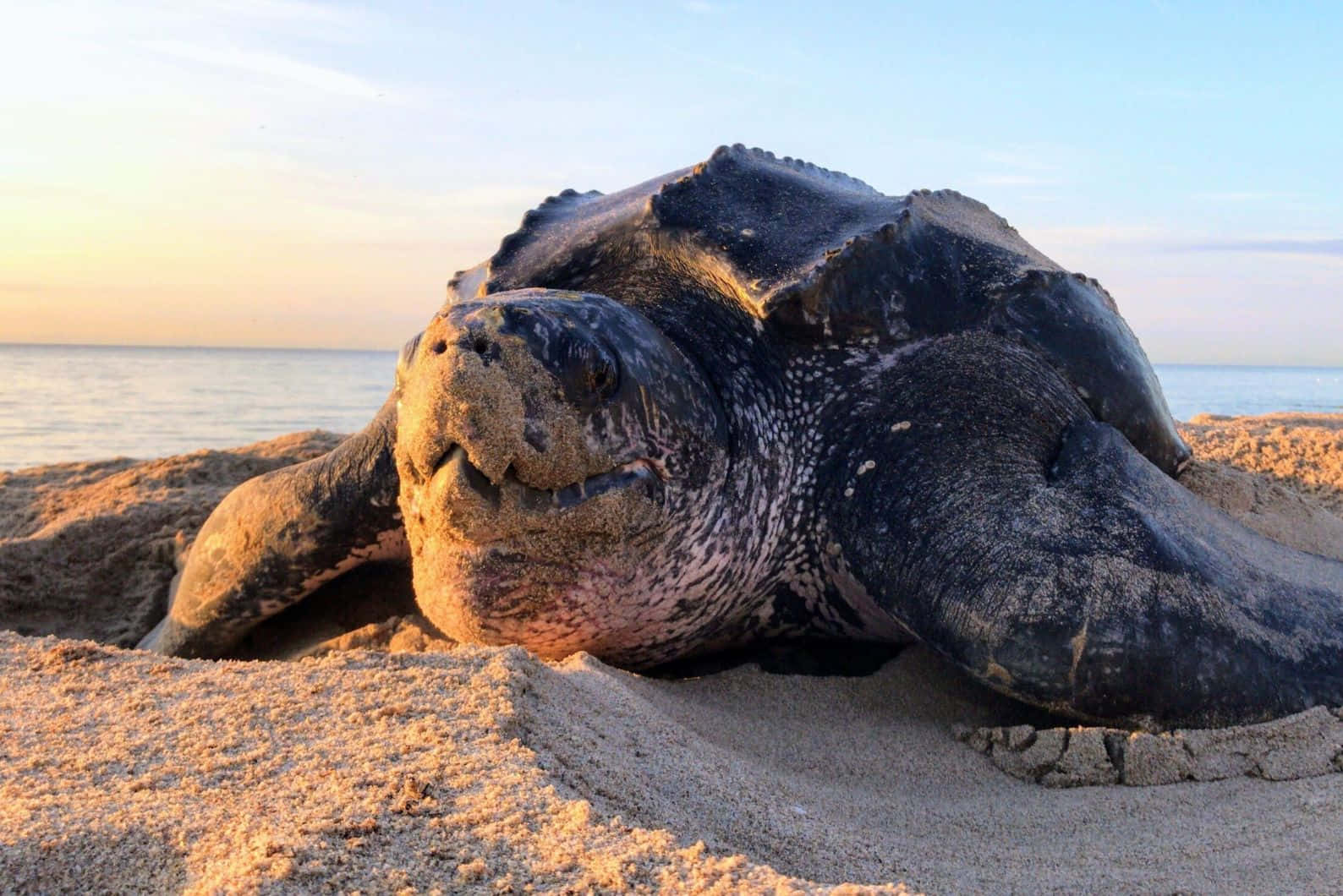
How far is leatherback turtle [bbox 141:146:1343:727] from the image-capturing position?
2.05 meters

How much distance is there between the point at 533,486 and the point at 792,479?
0.81m

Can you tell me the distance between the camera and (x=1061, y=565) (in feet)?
7.16

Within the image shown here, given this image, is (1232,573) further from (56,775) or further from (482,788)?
(56,775)

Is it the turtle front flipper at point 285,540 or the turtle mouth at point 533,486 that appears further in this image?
the turtle front flipper at point 285,540

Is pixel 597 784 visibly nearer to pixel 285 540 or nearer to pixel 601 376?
pixel 601 376

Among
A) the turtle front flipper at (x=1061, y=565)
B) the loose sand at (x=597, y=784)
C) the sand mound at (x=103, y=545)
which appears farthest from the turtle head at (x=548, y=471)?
the sand mound at (x=103, y=545)

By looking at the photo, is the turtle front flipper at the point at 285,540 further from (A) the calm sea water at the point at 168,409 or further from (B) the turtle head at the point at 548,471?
(A) the calm sea water at the point at 168,409

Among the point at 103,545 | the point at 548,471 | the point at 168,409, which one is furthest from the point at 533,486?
the point at 168,409

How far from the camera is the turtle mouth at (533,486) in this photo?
198cm

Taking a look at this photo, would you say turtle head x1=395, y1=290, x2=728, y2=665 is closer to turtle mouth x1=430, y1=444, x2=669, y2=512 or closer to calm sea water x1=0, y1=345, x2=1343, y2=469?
turtle mouth x1=430, y1=444, x2=669, y2=512

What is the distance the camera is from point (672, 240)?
286 cm

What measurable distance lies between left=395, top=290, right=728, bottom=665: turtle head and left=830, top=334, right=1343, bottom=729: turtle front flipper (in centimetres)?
52

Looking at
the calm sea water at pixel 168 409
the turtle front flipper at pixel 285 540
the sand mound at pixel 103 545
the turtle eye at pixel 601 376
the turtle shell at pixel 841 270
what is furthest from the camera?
the calm sea water at pixel 168 409

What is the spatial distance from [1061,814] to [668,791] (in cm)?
72
